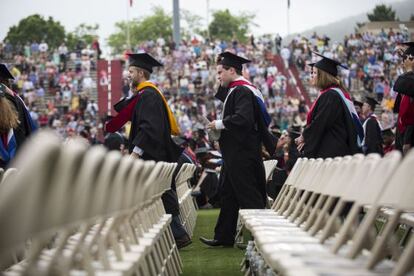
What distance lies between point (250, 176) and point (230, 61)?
4.01ft

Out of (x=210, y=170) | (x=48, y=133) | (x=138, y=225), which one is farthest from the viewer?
(x=210, y=170)

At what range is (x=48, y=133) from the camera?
295cm

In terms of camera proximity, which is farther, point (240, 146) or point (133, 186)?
point (240, 146)

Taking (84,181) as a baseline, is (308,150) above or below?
below

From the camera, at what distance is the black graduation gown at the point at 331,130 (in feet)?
30.8

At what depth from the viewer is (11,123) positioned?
28.7 ft

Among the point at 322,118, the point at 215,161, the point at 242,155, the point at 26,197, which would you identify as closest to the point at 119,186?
the point at 26,197

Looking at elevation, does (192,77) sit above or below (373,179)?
below

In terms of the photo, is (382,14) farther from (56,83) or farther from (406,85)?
(406,85)

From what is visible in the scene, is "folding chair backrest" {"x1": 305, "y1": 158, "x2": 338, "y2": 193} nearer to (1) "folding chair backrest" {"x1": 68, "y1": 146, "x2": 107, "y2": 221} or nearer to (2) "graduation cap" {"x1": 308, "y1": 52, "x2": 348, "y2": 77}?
(1) "folding chair backrest" {"x1": 68, "y1": 146, "x2": 107, "y2": 221}

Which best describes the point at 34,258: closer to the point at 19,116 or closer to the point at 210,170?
the point at 19,116

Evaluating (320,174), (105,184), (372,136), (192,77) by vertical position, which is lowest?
(192,77)

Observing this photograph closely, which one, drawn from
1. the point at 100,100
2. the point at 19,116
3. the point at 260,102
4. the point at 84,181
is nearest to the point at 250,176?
the point at 260,102

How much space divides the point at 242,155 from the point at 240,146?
0.29ft
